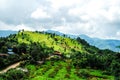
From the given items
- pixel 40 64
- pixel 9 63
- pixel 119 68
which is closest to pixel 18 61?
pixel 9 63

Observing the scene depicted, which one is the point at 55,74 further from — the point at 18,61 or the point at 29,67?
the point at 18,61

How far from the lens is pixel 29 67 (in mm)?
166125

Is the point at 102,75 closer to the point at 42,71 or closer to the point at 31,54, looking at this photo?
the point at 42,71

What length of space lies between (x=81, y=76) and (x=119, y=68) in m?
26.4

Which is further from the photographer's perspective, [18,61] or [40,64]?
[18,61]

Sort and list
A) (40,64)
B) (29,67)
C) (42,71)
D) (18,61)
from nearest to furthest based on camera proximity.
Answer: (42,71)
(29,67)
(40,64)
(18,61)

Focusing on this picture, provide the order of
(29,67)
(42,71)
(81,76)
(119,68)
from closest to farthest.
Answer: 1. (119,68)
2. (81,76)
3. (42,71)
4. (29,67)

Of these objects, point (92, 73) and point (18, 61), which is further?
point (18, 61)

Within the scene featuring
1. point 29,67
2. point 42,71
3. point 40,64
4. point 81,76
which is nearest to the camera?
point 81,76

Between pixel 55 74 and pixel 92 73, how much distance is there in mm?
21534

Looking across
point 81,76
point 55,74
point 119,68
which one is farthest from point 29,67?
point 119,68

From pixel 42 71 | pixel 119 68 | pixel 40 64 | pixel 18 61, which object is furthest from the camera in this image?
pixel 18 61

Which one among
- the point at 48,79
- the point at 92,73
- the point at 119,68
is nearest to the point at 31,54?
the point at 92,73

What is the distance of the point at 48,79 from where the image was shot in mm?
126375
